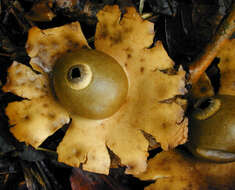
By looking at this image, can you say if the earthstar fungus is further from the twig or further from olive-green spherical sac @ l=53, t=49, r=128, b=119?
the twig

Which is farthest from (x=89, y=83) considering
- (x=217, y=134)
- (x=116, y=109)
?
(x=217, y=134)

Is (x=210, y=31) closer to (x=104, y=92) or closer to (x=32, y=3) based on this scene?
(x=104, y=92)

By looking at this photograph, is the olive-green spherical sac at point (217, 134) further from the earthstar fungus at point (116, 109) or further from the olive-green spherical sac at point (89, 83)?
the olive-green spherical sac at point (89, 83)

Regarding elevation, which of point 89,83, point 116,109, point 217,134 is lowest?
point 217,134

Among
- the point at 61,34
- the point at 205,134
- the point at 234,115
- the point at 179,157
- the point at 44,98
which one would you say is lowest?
the point at 179,157

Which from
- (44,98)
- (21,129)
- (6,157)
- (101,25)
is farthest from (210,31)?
(6,157)

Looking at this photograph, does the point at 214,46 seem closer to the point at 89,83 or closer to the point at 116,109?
the point at 116,109
